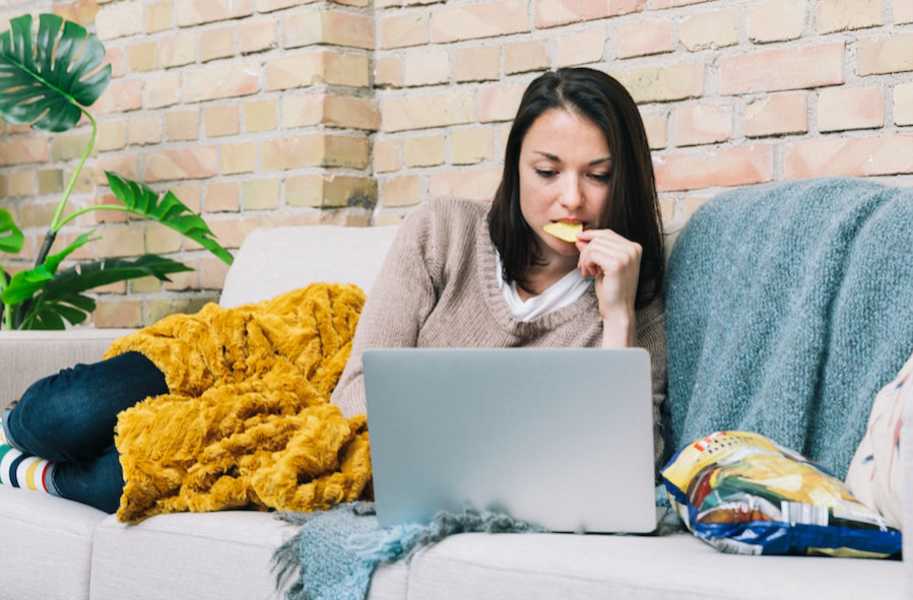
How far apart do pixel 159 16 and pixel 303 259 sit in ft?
3.45

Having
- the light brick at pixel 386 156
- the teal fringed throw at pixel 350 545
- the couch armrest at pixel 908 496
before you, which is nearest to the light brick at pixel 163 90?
the light brick at pixel 386 156

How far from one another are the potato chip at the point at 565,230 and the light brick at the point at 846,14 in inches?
24.9

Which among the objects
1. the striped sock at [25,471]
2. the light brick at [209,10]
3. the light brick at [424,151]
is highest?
the light brick at [209,10]

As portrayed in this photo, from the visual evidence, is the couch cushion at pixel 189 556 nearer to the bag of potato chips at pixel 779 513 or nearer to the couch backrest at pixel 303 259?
the bag of potato chips at pixel 779 513

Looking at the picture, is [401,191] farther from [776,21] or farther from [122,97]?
[776,21]

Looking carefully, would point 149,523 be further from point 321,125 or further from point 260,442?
point 321,125

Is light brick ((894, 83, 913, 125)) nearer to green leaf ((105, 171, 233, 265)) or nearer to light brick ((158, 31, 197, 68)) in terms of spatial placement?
green leaf ((105, 171, 233, 265))

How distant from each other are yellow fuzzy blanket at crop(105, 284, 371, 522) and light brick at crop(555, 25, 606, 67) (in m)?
0.99

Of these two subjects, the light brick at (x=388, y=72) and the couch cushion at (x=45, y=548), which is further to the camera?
the light brick at (x=388, y=72)

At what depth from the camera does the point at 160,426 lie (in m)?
1.87

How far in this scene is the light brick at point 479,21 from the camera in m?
2.83

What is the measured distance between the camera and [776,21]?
2.43m

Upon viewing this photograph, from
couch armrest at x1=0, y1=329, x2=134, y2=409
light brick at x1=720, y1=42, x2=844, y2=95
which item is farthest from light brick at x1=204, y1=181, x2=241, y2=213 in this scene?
light brick at x1=720, y1=42, x2=844, y2=95

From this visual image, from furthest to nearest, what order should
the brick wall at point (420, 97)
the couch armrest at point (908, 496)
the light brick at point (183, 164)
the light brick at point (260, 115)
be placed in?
the light brick at point (183, 164) < the light brick at point (260, 115) < the brick wall at point (420, 97) < the couch armrest at point (908, 496)
